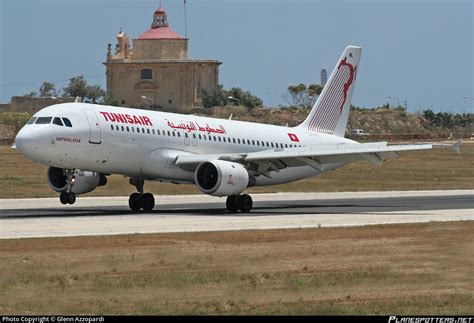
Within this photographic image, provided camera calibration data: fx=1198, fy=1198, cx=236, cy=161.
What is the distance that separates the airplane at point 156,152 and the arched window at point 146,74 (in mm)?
93392

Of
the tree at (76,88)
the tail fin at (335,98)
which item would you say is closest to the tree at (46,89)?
the tree at (76,88)

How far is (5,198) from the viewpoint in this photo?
172ft

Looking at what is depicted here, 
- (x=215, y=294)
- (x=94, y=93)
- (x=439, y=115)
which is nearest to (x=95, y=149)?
(x=215, y=294)

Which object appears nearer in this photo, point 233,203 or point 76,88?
point 233,203

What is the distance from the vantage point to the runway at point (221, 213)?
116ft

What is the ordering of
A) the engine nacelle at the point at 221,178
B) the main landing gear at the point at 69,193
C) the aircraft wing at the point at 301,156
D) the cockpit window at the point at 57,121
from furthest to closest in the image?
the aircraft wing at the point at 301,156 < the engine nacelle at the point at 221,178 < the main landing gear at the point at 69,193 < the cockpit window at the point at 57,121

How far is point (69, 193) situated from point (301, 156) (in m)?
8.45

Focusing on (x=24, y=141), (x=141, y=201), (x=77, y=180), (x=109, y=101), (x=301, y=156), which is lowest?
(x=141, y=201)

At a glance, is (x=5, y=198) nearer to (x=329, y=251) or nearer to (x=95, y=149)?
(x=95, y=149)

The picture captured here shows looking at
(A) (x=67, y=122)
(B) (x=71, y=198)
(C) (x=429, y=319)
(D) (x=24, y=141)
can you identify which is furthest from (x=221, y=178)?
(C) (x=429, y=319)

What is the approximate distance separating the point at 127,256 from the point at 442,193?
3152 cm

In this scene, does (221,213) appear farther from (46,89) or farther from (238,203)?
(46,89)

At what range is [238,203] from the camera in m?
43.0

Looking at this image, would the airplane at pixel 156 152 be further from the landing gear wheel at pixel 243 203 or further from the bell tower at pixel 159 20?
the bell tower at pixel 159 20
